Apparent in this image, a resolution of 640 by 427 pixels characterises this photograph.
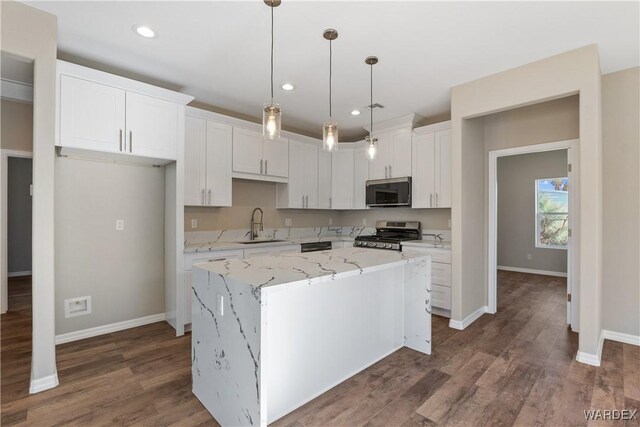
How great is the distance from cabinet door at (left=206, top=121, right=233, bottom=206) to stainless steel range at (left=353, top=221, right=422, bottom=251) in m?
1.99

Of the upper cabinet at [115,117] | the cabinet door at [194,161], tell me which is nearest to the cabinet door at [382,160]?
the cabinet door at [194,161]

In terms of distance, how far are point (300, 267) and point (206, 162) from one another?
226cm

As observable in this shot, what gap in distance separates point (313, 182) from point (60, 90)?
3156 millimetres

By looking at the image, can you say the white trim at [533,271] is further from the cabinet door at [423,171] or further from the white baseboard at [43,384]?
the white baseboard at [43,384]

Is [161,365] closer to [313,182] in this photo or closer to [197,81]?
[197,81]

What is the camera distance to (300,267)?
6.64 feet

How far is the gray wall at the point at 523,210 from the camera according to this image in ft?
20.0

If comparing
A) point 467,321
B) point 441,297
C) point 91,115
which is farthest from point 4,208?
point 467,321

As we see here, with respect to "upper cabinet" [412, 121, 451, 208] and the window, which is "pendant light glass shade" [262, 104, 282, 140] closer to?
"upper cabinet" [412, 121, 451, 208]

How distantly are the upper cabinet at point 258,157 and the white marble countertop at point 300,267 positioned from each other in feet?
6.39

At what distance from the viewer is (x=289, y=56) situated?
109 inches

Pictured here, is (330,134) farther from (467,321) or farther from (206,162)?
(467,321)

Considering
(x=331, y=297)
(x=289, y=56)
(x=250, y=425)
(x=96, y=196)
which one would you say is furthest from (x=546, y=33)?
(x=96, y=196)

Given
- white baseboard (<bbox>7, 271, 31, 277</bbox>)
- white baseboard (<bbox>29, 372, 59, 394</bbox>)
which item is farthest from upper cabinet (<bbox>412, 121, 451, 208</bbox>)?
white baseboard (<bbox>7, 271, 31, 277</bbox>)
